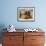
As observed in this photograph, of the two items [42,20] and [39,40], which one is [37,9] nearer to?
[42,20]

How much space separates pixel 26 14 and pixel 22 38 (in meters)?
0.92

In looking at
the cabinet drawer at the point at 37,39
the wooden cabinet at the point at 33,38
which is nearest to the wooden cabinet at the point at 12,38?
the wooden cabinet at the point at 33,38

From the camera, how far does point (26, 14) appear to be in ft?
14.7

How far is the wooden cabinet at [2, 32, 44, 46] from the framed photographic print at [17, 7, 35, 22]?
0.69 meters

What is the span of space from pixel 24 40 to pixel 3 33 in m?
0.67

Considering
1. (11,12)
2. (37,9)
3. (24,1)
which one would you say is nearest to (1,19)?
(11,12)

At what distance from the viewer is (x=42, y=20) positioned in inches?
177

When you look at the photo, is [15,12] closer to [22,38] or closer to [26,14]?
[26,14]

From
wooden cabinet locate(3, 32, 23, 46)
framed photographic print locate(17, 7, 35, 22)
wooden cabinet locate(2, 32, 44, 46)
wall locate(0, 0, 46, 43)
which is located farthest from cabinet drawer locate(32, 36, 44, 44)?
framed photographic print locate(17, 7, 35, 22)

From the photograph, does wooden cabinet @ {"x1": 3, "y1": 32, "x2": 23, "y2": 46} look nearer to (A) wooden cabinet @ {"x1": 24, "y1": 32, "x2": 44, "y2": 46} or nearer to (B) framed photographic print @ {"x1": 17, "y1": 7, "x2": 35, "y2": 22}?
(A) wooden cabinet @ {"x1": 24, "y1": 32, "x2": 44, "y2": 46}

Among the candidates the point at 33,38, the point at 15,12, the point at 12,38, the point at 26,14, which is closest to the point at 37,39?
the point at 33,38

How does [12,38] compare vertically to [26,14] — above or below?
below

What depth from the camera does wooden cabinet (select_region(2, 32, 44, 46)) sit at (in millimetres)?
3971

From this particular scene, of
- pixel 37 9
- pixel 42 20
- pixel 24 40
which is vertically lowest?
pixel 24 40
